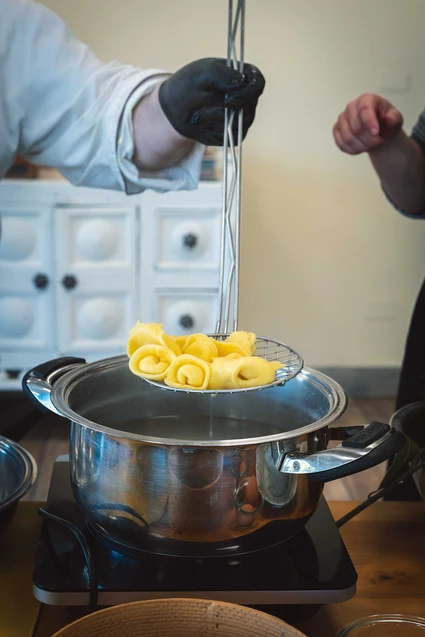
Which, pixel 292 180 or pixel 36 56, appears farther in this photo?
pixel 292 180

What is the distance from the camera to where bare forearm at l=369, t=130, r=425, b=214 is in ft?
3.38

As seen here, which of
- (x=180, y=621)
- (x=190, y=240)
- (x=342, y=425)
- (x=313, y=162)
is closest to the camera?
(x=180, y=621)

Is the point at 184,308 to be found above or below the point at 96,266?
below

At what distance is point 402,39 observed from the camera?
1.96 meters

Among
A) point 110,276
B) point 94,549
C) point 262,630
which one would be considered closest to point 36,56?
point 94,549

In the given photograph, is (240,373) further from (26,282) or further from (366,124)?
(26,282)

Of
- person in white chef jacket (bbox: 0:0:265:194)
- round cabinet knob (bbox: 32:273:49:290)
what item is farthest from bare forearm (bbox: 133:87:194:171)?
round cabinet knob (bbox: 32:273:49:290)

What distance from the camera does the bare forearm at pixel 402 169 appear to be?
1029 mm

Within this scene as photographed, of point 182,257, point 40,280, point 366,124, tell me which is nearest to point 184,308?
point 182,257

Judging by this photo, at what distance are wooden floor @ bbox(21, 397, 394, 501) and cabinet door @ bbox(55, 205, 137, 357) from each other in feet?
0.81

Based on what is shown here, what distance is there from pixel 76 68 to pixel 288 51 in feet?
3.91

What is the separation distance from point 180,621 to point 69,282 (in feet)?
4.71

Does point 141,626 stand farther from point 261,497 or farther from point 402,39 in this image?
point 402,39

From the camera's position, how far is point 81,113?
35.4 inches
